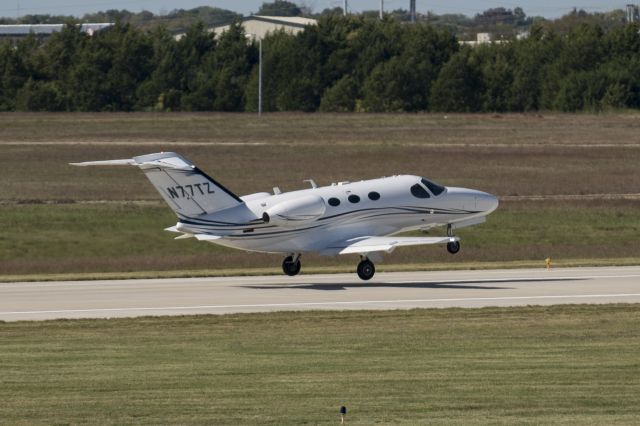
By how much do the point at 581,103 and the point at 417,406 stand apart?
4267 inches

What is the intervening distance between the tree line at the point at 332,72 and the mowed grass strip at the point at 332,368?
95.7 metres

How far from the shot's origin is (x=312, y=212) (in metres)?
38.8

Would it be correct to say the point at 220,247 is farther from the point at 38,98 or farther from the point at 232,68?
the point at 232,68

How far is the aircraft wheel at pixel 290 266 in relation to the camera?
41312mm

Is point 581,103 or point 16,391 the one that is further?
point 581,103

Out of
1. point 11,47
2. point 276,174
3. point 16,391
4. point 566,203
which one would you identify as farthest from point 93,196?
point 11,47

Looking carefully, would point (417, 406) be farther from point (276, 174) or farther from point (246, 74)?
point (246, 74)

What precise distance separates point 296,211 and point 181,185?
339 centimetres

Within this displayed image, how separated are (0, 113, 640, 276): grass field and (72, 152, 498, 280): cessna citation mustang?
782 cm

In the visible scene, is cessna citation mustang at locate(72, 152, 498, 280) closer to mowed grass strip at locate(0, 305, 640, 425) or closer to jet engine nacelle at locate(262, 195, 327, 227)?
jet engine nacelle at locate(262, 195, 327, 227)

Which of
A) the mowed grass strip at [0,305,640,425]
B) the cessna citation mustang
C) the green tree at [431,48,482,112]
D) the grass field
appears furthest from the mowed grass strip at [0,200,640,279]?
the green tree at [431,48,482,112]

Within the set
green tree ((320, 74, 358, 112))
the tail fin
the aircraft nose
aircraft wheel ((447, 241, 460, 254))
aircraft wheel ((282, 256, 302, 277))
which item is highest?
the tail fin

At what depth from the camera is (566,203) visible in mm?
64250

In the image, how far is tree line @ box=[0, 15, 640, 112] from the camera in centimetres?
12975
